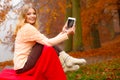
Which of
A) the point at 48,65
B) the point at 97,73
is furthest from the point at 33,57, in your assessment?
the point at 97,73

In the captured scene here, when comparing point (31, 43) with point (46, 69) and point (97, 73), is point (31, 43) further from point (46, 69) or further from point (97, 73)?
point (97, 73)

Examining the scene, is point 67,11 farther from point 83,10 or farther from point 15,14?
point 15,14

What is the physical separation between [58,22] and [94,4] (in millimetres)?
17033

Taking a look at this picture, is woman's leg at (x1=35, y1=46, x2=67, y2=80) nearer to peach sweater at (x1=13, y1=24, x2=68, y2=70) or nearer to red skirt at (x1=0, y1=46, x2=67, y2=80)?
red skirt at (x1=0, y1=46, x2=67, y2=80)

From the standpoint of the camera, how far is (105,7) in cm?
1888

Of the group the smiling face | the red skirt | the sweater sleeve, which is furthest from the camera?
the smiling face

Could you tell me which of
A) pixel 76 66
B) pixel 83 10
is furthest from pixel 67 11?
pixel 76 66

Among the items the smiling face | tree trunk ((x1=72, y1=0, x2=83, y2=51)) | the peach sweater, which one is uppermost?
the smiling face

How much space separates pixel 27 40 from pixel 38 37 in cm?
24

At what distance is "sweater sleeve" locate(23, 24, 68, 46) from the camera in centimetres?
634

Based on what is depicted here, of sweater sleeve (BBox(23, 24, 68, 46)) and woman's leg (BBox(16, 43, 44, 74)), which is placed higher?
sweater sleeve (BBox(23, 24, 68, 46))

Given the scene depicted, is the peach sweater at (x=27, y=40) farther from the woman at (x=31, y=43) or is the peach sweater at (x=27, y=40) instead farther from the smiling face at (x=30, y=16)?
the smiling face at (x=30, y=16)

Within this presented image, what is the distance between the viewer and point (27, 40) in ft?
21.3

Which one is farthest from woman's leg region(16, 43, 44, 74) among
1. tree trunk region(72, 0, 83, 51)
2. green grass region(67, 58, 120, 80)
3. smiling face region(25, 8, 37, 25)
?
tree trunk region(72, 0, 83, 51)
